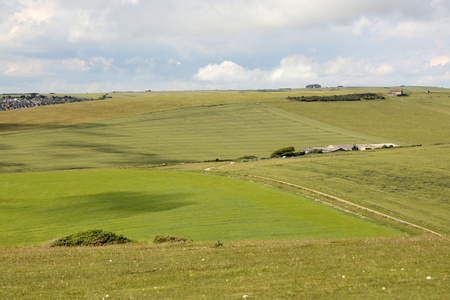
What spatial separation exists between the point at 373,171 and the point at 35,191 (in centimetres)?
4582

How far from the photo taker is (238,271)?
19031mm

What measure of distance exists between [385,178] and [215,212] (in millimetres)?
29239

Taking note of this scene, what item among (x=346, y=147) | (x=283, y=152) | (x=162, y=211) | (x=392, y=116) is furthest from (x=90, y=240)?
(x=392, y=116)

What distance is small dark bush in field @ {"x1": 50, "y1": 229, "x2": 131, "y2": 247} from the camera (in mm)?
27469

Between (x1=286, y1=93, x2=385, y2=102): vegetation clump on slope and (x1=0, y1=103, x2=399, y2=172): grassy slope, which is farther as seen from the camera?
(x1=286, y1=93, x2=385, y2=102): vegetation clump on slope

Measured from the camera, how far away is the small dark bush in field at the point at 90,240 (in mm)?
27469

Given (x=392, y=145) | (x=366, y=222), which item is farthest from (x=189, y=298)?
(x=392, y=145)

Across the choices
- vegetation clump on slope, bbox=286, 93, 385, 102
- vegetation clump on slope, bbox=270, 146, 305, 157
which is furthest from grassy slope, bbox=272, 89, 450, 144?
vegetation clump on slope, bbox=270, 146, 305, 157

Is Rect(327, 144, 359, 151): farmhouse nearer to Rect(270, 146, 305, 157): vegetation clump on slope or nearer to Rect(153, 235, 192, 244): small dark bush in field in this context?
Rect(270, 146, 305, 157): vegetation clump on slope

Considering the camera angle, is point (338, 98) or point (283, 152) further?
point (338, 98)

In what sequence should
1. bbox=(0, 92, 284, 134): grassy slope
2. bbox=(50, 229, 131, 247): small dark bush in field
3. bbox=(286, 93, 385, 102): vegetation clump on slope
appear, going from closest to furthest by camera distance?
bbox=(50, 229, 131, 247): small dark bush in field
bbox=(0, 92, 284, 134): grassy slope
bbox=(286, 93, 385, 102): vegetation clump on slope

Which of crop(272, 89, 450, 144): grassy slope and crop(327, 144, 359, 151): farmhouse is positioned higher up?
crop(272, 89, 450, 144): grassy slope

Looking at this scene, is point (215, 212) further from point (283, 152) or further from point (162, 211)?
point (283, 152)

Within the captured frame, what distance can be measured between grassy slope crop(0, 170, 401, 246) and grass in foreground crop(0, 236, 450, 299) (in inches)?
312
